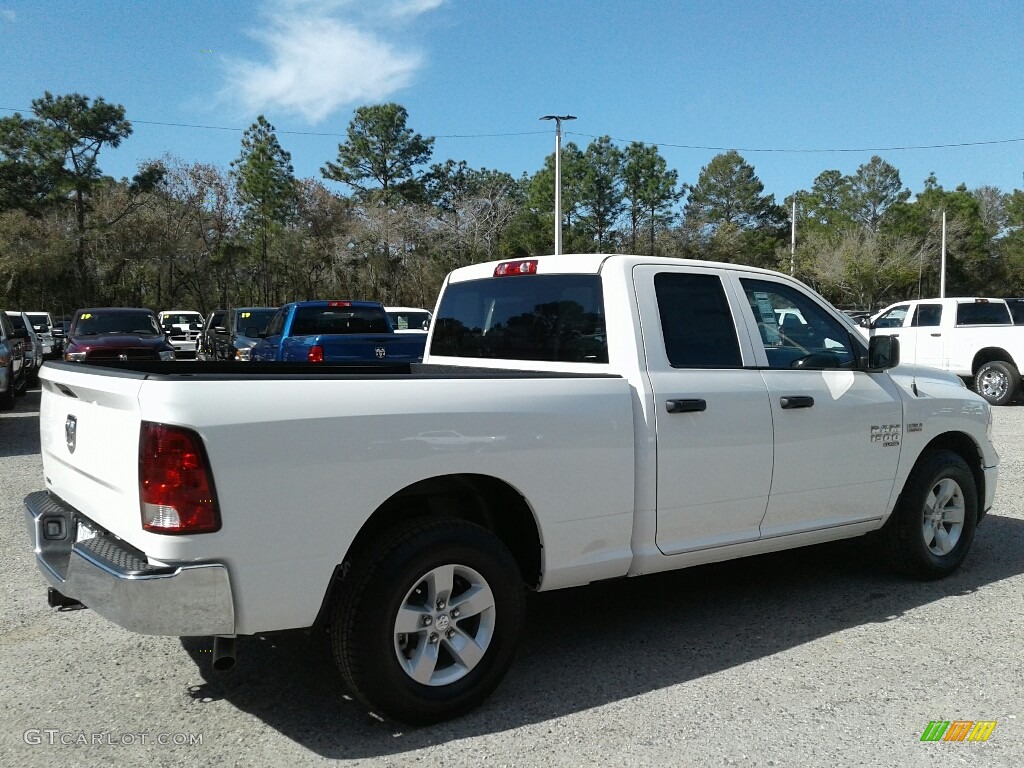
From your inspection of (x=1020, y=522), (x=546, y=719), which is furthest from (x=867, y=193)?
(x=546, y=719)

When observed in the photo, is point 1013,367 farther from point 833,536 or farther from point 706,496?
point 706,496

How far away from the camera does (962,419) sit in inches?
223

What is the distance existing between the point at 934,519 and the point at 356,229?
157ft

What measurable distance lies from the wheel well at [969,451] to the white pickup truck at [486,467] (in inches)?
4.2

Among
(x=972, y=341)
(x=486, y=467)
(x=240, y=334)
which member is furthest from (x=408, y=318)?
(x=486, y=467)

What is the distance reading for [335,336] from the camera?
40.9ft

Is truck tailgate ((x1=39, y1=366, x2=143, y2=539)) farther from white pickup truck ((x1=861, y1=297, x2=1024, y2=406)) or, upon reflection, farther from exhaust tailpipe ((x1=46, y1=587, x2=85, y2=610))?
white pickup truck ((x1=861, y1=297, x2=1024, y2=406))

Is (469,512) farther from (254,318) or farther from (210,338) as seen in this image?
(210,338)

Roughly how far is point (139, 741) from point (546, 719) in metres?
1.61

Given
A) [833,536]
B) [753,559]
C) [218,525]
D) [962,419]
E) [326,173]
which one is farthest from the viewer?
[326,173]

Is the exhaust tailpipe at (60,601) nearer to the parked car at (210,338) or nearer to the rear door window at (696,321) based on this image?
the rear door window at (696,321)

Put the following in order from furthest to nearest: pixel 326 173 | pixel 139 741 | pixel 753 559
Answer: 1. pixel 326 173
2. pixel 753 559
3. pixel 139 741

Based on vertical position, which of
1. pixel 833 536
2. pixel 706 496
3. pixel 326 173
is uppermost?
pixel 326 173

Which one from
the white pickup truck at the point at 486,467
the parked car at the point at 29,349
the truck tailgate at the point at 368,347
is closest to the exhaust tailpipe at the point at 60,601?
the white pickup truck at the point at 486,467
